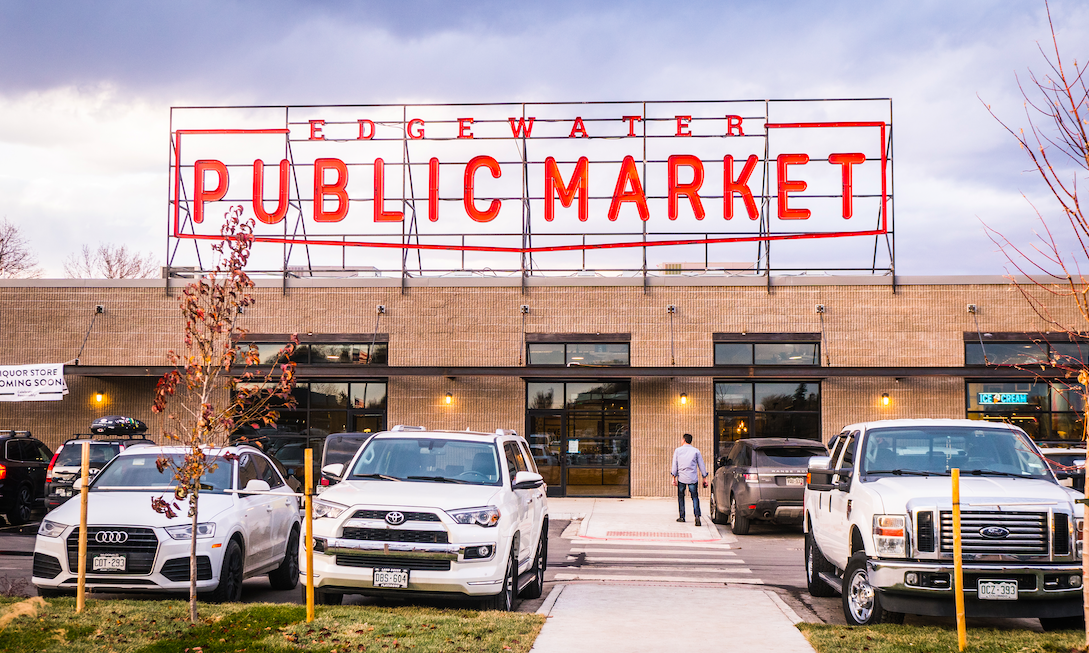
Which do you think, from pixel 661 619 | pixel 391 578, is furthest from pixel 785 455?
pixel 391 578

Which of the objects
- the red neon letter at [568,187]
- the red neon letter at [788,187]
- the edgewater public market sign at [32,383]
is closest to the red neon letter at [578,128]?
the red neon letter at [568,187]

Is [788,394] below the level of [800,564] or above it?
above

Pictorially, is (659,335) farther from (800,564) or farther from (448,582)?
(448,582)

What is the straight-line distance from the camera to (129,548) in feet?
31.8

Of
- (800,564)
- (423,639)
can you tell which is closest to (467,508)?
(423,639)

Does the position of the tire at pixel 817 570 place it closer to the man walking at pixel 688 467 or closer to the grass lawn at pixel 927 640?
the grass lawn at pixel 927 640

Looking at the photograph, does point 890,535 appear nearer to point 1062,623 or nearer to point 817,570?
point 1062,623

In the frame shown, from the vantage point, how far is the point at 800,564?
47.8 feet

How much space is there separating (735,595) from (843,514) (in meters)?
1.80

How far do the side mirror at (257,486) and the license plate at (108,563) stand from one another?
165 centimetres

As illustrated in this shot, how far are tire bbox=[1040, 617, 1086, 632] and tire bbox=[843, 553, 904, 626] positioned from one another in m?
1.32

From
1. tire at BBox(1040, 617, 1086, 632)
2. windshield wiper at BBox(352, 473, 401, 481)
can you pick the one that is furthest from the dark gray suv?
windshield wiper at BBox(352, 473, 401, 481)

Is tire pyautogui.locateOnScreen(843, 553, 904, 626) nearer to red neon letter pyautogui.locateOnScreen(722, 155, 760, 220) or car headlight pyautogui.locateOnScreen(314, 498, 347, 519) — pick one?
car headlight pyautogui.locateOnScreen(314, 498, 347, 519)

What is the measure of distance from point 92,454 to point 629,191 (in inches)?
605
